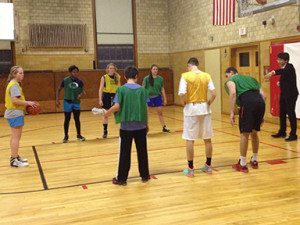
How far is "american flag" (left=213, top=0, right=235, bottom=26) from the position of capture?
37.1 feet

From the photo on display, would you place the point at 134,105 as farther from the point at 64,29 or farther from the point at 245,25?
the point at 64,29

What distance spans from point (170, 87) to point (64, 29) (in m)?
4.78

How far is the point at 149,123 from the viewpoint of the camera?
10953 mm

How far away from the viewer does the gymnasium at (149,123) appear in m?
4.17

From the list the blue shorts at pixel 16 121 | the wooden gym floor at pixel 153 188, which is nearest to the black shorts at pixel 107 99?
the wooden gym floor at pixel 153 188

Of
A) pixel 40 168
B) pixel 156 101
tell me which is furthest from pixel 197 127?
pixel 156 101

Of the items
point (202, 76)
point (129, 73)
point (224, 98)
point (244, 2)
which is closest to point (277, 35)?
point (244, 2)

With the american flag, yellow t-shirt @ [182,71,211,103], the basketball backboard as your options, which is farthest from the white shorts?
the american flag

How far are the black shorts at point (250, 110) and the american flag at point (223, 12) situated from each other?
6.55m

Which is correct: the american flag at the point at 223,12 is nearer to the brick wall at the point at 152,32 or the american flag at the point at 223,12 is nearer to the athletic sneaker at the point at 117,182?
the brick wall at the point at 152,32

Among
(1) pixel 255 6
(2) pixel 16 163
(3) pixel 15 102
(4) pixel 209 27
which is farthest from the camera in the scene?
(4) pixel 209 27

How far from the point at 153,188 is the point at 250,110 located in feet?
5.37

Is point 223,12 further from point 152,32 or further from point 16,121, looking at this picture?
point 16,121

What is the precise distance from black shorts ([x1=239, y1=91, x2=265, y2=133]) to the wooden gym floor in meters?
0.66
